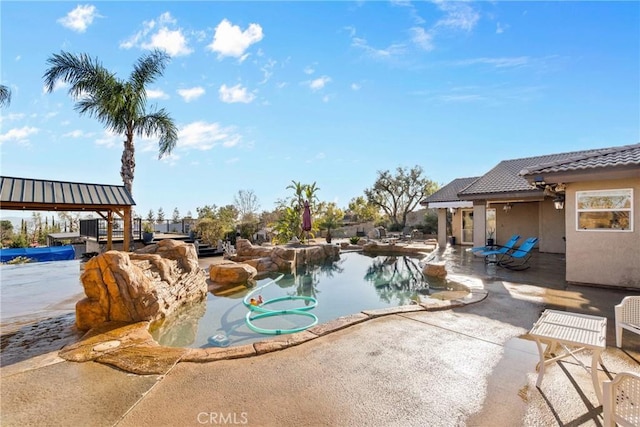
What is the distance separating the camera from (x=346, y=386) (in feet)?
10.1

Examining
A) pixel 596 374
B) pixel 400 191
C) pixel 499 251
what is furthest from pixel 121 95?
pixel 400 191

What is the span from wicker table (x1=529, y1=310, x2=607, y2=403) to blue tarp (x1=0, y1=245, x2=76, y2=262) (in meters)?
20.2

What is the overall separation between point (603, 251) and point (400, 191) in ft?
87.0

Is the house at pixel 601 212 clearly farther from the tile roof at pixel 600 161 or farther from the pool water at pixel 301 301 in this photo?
the pool water at pixel 301 301

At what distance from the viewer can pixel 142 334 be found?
15.6ft

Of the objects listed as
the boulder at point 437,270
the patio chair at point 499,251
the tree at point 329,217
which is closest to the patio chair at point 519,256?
the patio chair at point 499,251

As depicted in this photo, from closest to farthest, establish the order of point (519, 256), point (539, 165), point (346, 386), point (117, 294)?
point (346, 386)
point (117, 294)
point (539, 165)
point (519, 256)

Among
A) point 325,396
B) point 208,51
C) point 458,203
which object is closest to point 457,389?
point 325,396

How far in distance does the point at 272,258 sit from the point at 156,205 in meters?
25.7

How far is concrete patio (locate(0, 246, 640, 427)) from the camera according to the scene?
2.61 metres

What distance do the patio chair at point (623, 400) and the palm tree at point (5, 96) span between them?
21217 mm

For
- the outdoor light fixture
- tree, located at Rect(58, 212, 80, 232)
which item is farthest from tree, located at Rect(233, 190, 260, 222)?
the outdoor light fixture

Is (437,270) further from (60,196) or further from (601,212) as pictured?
(60,196)

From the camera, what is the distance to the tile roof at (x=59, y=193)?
7.75m
